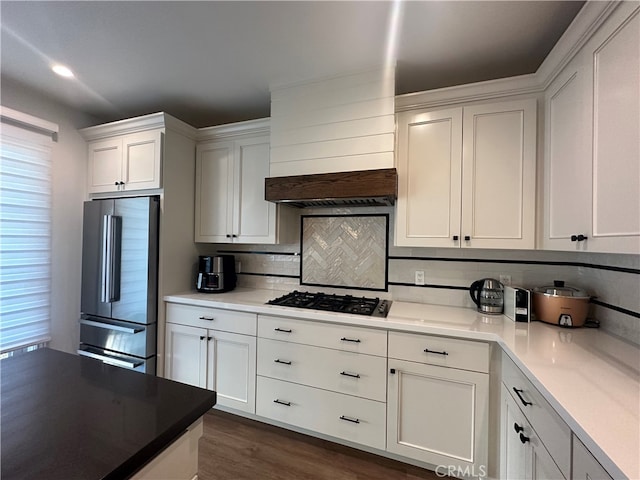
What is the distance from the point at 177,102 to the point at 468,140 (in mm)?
2363

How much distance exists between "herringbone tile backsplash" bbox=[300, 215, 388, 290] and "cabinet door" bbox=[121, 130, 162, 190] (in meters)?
1.30

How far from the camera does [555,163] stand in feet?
5.15

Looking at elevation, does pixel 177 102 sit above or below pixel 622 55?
above

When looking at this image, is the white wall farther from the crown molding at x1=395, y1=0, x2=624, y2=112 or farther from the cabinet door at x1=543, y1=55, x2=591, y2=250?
the cabinet door at x1=543, y1=55, x2=591, y2=250

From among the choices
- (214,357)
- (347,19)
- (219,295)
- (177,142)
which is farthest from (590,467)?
(177,142)

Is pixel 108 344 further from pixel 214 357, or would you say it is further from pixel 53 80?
pixel 53 80

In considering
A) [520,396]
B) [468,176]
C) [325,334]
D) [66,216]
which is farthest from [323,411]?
[66,216]

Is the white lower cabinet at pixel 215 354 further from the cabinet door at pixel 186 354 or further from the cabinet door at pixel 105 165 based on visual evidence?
the cabinet door at pixel 105 165

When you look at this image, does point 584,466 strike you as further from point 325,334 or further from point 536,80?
point 536,80

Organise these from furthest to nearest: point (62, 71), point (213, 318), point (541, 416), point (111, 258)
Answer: point (111, 258)
point (213, 318)
point (62, 71)
point (541, 416)

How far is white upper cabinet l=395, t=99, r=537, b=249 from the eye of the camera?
1.75 metres

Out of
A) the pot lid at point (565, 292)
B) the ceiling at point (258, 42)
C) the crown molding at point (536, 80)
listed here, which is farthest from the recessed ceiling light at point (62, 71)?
the pot lid at point (565, 292)

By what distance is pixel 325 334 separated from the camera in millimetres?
1877

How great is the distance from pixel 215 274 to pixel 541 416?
2.34 meters
